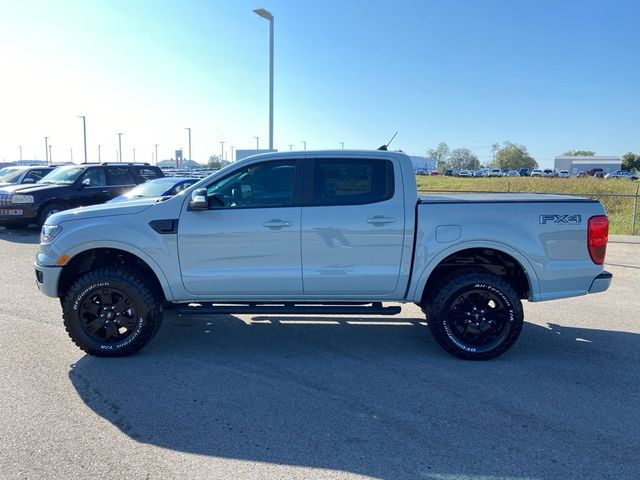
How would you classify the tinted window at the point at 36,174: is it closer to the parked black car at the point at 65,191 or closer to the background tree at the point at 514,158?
the parked black car at the point at 65,191

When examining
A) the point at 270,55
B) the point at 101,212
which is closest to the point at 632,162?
the point at 270,55

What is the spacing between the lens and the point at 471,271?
469 centimetres

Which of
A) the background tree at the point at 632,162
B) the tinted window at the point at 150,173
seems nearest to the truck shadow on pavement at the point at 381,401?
the tinted window at the point at 150,173

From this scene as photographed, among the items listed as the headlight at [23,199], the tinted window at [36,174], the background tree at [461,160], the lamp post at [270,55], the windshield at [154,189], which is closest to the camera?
the windshield at [154,189]

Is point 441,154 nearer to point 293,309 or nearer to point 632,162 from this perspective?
point 632,162

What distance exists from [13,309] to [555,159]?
498ft

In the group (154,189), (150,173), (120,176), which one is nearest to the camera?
(154,189)

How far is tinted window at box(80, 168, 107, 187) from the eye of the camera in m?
13.1

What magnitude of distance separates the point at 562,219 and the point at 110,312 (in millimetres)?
4363

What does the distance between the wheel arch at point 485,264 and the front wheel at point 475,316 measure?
0.61 feet

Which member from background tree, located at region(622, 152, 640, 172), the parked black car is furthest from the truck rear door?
background tree, located at region(622, 152, 640, 172)

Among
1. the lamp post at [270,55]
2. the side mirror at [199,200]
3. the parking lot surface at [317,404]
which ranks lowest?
the parking lot surface at [317,404]

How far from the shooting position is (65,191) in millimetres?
12664

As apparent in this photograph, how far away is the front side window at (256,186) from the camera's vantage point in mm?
4566
